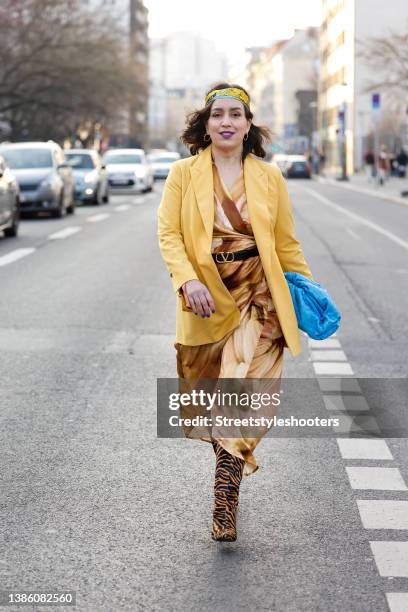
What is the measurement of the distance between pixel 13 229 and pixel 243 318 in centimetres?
1914

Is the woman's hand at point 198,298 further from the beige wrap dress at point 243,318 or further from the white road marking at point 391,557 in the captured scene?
the white road marking at point 391,557

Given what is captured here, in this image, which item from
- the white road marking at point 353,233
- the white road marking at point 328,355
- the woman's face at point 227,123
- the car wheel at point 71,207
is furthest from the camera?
the car wheel at point 71,207

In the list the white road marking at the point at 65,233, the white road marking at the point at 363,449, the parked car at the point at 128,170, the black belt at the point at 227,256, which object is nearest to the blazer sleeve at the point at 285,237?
the black belt at the point at 227,256

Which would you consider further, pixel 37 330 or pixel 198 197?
pixel 37 330

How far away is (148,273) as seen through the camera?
17234 millimetres

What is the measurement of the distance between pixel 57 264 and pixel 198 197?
13564 millimetres

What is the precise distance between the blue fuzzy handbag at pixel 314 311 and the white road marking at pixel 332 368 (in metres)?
4.14

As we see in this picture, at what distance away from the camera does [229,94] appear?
5.09 meters

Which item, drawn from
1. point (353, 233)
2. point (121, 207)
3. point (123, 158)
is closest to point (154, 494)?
point (353, 233)

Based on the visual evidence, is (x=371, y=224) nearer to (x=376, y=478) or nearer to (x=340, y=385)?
(x=340, y=385)

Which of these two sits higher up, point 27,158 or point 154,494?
point 27,158

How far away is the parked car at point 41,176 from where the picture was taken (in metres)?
29.7

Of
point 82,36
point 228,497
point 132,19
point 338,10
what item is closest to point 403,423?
point 228,497

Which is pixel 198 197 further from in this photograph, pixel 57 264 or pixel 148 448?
pixel 57 264
